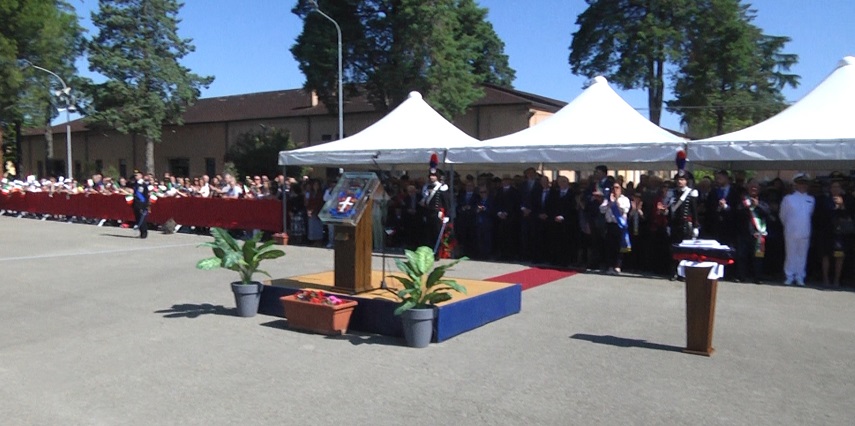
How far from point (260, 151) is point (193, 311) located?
30.3 meters

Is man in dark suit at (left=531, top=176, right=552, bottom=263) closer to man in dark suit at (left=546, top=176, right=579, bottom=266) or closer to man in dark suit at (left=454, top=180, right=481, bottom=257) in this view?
man in dark suit at (left=546, top=176, right=579, bottom=266)

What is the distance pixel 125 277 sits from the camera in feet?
42.0

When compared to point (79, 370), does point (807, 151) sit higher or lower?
higher

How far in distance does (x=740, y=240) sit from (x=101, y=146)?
53.7 metres

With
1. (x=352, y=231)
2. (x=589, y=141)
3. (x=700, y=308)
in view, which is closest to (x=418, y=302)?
(x=352, y=231)

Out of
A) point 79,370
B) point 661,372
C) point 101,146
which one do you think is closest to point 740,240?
point 661,372

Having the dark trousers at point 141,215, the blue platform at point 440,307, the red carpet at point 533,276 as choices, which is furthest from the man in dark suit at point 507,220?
the dark trousers at point 141,215

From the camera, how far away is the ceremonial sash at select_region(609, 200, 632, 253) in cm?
1288

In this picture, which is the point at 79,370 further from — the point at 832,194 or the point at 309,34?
the point at 309,34

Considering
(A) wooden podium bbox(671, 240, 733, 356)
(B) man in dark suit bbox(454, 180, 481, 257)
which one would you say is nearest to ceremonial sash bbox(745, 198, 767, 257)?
(A) wooden podium bbox(671, 240, 733, 356)

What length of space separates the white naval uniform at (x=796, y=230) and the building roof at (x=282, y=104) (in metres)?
24.4

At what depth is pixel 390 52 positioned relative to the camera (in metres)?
34.2

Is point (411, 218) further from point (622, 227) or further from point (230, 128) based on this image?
point (230, 128)

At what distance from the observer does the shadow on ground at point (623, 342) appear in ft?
25.0
